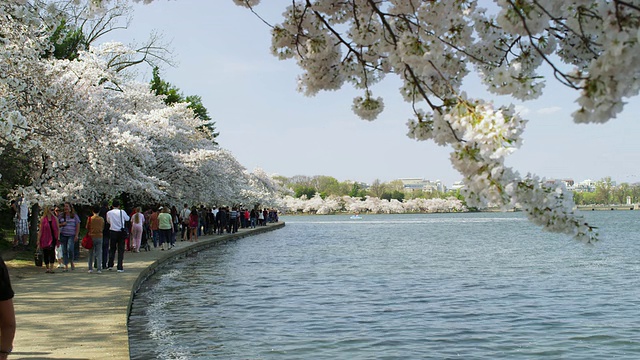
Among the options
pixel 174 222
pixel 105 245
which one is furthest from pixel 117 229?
pixel 174 222

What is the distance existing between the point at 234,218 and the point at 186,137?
412 inches

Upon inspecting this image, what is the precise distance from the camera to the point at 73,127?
1939 cm

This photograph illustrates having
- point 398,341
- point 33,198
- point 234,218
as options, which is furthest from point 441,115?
point 234,218

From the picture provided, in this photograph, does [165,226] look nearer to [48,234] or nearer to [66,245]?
[66,245]

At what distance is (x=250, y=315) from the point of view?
13836 millimetres

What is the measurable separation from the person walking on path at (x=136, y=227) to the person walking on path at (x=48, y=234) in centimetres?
575

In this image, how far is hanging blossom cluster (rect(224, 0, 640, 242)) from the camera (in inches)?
125

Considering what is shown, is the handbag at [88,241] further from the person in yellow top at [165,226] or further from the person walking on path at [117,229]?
the person in yellow top at [165,226]

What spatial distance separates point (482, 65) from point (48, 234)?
44.1 feet

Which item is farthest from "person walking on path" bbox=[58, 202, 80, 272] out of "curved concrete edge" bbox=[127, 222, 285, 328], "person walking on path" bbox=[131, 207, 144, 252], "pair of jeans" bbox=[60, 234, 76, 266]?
"person walking on path" bbox=[131, 207, 144, 252]

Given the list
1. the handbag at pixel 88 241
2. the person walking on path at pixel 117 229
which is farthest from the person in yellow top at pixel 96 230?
the person walking on path at pixel 117 229

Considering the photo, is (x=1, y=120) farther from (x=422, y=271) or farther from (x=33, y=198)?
(x=422, y=271)

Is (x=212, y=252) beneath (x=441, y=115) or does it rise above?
beneath

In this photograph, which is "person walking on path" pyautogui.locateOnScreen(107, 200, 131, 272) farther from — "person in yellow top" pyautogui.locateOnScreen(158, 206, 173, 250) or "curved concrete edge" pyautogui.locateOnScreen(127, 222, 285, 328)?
"person in yellow top" pyautogui.locateOnScreen(158, 206, 173, 250)
